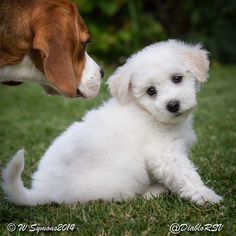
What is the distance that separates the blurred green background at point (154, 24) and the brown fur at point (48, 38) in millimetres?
12279

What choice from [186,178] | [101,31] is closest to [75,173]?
[186,178]

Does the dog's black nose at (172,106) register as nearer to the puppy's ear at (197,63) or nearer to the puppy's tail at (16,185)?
the puppy's ear at (197,63)

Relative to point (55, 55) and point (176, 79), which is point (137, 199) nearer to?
point (176, 79)

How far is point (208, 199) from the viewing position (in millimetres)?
4645

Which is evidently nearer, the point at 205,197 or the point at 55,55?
the point at 55,55

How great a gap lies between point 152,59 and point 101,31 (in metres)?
12.6

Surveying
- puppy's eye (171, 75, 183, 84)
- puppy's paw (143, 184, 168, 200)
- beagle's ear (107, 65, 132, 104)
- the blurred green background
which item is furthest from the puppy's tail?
the blurred green background

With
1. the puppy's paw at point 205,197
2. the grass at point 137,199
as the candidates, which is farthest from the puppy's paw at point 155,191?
the puppy's paw at point 205,197

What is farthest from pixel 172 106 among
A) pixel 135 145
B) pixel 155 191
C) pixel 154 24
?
pixel 154 24

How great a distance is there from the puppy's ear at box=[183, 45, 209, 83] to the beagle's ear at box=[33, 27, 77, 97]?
3.83 feet

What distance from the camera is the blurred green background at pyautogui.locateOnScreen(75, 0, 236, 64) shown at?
17234mm

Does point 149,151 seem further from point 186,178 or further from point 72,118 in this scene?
point 72,118

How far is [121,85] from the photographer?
16.9ft

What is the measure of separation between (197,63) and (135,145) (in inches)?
35.0
